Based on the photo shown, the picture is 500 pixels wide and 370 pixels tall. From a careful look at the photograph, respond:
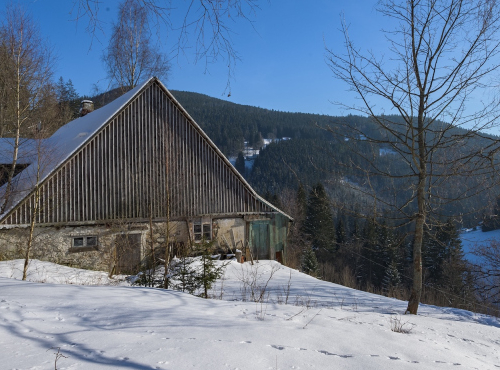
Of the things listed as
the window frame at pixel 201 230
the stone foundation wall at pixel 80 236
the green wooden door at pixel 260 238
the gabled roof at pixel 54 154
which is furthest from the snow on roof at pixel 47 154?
the green wooden door at pixel 260 238

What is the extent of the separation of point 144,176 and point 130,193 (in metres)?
0.87

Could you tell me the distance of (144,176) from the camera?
13406 mm

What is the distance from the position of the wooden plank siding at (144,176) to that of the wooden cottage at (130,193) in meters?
0.04

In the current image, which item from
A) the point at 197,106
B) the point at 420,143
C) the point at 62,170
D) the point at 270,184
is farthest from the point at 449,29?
the point at 197,106

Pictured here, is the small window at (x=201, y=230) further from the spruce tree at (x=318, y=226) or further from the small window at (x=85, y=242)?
the spruce tree at (x=318, y=226)

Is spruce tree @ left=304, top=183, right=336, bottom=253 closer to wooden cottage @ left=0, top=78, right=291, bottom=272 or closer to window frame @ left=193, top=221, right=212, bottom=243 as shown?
wooden cottage @ left=0, top=78, right=291, bottom=272

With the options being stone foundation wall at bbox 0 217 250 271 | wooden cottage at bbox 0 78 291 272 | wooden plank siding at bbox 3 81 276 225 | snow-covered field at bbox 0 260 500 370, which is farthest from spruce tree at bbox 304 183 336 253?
snow-covered field at bbox 0 260 500 370

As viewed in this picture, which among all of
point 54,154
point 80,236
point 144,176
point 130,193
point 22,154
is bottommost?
point 80,236

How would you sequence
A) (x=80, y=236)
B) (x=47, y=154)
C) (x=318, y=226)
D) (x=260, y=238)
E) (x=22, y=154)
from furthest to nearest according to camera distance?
(x=318, y=226), (x=260, y=238), (x=22, y=154), (x=80, y=236), (x=47, y=154)

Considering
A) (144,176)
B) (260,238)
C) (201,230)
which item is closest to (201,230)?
(201,230)

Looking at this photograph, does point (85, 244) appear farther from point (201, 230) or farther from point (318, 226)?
point (318, 226)

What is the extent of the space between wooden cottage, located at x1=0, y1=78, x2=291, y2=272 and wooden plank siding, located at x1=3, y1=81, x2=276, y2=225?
0.04m

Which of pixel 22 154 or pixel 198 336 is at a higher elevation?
pixel 22 154

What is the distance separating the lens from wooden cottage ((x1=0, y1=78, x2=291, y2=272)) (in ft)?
38.3
